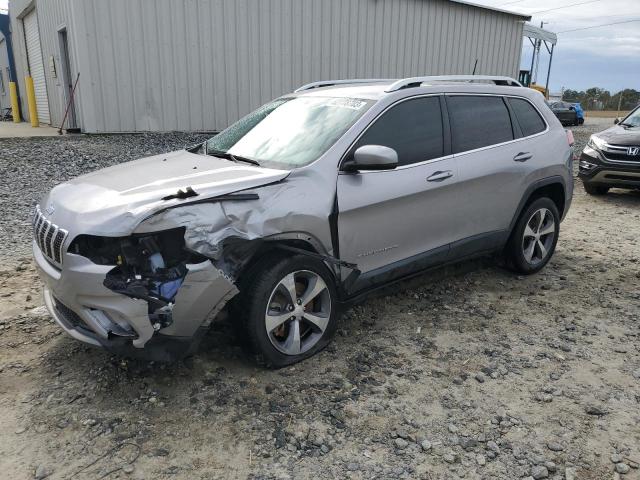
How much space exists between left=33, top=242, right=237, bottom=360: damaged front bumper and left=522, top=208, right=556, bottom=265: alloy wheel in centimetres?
319

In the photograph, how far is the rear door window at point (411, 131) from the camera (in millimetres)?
3674

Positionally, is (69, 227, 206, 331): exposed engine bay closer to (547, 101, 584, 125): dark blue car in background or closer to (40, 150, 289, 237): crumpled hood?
(40, 150, 289, 237): crumpled hood

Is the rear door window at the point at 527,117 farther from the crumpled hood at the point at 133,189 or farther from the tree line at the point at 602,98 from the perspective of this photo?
the tree line at the point at 602,98

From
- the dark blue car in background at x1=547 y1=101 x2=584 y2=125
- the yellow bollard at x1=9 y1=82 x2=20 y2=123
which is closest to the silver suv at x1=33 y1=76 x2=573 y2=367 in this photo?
the yellow bollard at x1=9 y1=82 x2=20 y2=123

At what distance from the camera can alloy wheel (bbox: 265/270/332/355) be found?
3.14 metres

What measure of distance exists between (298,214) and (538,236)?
9.53 feet

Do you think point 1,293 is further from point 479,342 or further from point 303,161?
point 479,342

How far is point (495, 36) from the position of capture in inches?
720

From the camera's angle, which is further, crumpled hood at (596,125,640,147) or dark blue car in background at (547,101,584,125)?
dark blue car in background at (547,101,584,125)

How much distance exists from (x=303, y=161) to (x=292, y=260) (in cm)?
69

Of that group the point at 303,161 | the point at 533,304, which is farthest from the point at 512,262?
the point at 303,161

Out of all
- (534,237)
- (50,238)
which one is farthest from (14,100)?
(534,237)

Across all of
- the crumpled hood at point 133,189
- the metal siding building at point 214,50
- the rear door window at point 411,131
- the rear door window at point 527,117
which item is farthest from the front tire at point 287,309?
the metal siding building at point 214,50

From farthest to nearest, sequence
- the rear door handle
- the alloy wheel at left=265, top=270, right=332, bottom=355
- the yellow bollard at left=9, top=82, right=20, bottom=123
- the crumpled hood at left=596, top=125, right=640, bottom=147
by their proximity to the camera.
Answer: the yellow bollard at left=9, top=82, right=20, bottom=123, the crumpled hood at left=596, top=125, right=640, bottom=147, the rear door handle, the alloy wheel at left=265, top=270, right=332, bottom=355
